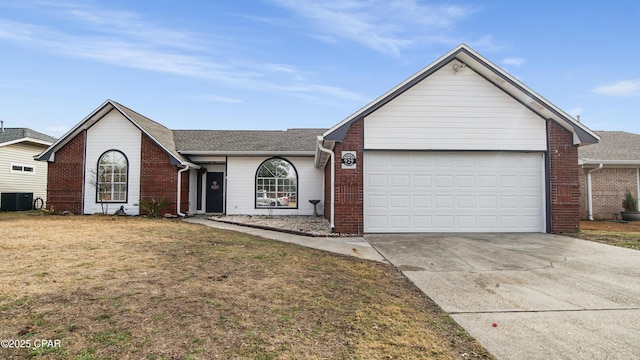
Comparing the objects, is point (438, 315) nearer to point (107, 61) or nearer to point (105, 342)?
point (105, 342)

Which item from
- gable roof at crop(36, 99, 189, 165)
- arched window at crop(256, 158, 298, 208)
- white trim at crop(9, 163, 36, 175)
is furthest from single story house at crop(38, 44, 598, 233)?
white trim at crop(9, 163, 36, 175)

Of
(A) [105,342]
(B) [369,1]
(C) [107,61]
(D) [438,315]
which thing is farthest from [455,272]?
(C) [107,61]

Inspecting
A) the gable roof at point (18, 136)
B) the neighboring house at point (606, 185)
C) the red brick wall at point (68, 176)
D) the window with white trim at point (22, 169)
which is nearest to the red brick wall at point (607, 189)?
the neighboring house at point (606, 185)

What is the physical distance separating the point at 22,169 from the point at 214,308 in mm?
23111

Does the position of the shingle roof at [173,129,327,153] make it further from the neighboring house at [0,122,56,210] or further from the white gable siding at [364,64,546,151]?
the neighboring house at [0,122,56,210]

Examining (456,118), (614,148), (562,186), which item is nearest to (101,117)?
(456,118)

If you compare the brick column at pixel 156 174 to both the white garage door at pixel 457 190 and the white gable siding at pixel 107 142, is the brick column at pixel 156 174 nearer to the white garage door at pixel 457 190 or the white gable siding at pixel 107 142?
A: the white gable siding at pixel 107 142

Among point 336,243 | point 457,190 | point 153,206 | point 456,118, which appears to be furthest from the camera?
point 153,206

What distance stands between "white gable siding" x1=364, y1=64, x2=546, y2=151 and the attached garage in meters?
0.03

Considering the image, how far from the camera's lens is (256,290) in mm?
4062

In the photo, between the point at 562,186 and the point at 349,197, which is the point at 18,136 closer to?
the point at 349,197

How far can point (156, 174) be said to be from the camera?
14125 millimetres

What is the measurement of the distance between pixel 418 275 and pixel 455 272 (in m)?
0.72

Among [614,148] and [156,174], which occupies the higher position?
[614,148]
